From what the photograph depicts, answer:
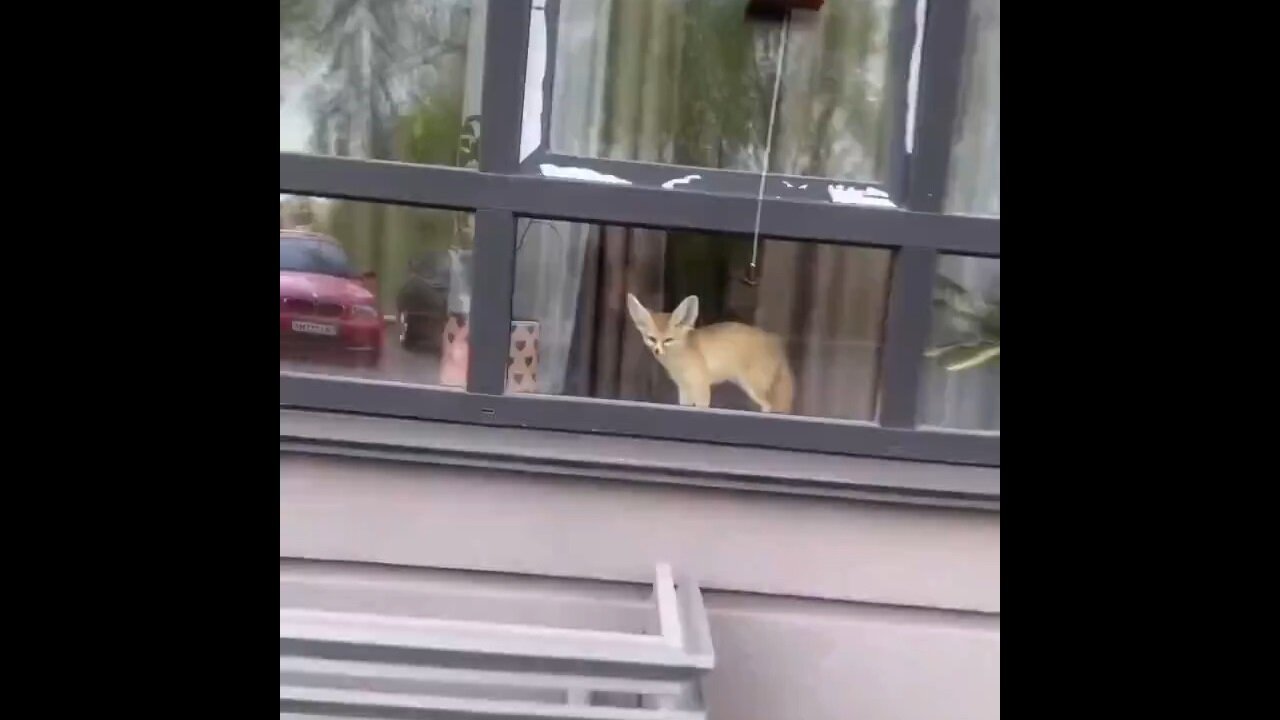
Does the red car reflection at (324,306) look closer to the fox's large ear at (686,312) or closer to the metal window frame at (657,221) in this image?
the metal window frame at (657,221)

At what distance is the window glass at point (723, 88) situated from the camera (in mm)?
1242

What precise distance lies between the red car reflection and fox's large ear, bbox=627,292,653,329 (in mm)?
357

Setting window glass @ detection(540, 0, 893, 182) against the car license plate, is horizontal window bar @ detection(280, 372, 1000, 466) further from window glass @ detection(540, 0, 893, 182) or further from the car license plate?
window glass @ detection(540, 0, 893, 182)

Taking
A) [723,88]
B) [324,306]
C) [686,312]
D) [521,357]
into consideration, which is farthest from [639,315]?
[324,306]

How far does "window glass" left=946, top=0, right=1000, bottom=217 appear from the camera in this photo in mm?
1228

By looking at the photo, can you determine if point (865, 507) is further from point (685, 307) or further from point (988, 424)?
point (685, 307)

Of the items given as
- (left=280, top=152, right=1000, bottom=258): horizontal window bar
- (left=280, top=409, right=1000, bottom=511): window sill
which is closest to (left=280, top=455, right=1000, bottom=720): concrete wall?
(left=280, top=409, right=1000, bottom=511): window sill

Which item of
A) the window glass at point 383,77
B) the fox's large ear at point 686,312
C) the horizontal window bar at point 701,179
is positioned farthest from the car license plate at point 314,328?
the fox's large ear at point 686,312

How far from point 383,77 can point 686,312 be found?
534 mm

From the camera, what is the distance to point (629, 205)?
120cm
